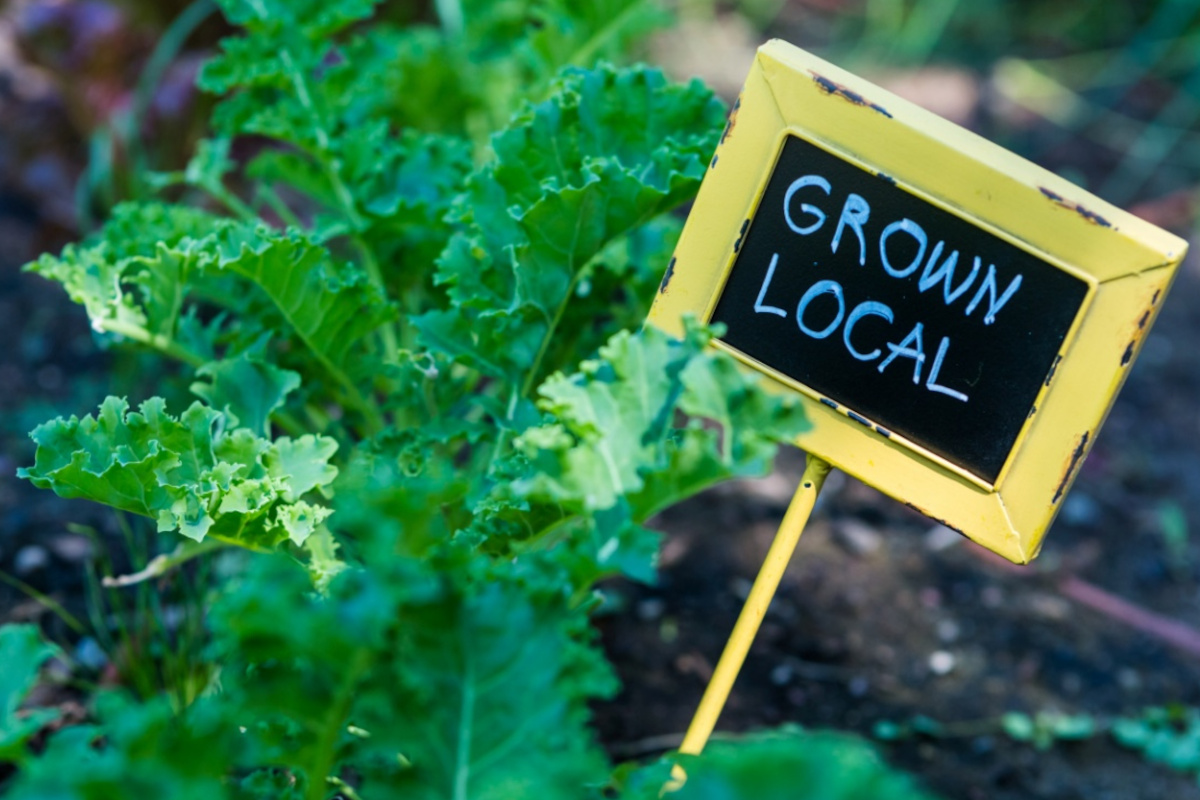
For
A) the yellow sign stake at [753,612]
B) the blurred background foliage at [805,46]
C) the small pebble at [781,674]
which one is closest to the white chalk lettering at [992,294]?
the yellow sign stake at [753,612]

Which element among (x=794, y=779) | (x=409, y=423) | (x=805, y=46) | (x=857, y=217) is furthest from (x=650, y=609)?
(x=805, y=46)

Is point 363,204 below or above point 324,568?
above

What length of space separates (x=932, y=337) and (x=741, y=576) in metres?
0.92

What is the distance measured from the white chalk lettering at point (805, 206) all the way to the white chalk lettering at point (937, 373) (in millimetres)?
188

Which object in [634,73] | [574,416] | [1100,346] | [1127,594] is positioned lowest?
[574,416]

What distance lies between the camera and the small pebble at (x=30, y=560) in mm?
1805

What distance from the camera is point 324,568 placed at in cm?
122

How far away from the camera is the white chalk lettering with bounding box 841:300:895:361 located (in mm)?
1185

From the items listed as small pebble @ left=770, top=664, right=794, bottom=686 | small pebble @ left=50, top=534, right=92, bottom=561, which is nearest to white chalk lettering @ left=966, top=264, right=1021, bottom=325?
small pebble @ left=770, top=664, right=794, bottom=686

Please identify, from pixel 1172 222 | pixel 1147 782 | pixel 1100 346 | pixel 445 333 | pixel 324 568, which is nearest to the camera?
pixel 1100 346

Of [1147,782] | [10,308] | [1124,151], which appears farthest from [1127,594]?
[10,308]

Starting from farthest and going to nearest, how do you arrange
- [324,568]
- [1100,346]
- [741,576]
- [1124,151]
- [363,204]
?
[1124,151]
[741,576]
[363,204]
[324,568]
[1100,346]

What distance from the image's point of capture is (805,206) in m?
1.20

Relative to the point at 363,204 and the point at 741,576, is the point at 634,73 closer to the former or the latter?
the point at 363,204
